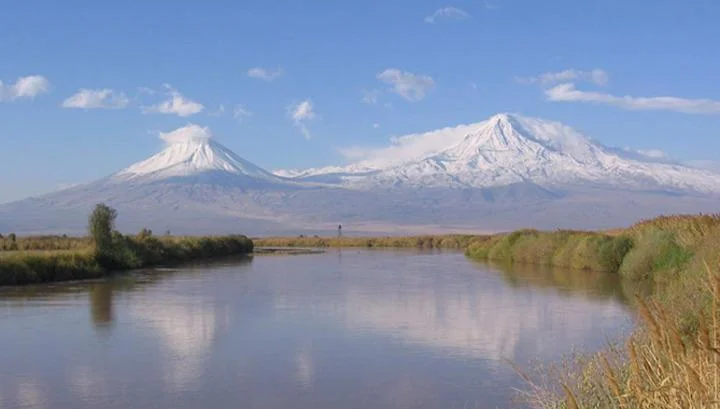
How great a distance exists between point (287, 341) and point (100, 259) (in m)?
18.8

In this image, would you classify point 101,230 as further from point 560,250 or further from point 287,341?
point 287,341

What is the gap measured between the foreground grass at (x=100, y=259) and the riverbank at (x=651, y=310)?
1402 centimetres

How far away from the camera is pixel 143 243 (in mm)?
38219

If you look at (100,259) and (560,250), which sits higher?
(100,259)

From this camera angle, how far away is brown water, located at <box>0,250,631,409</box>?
1037cm

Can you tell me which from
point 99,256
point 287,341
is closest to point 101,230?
point 99,256

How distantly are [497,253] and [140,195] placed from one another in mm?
143015

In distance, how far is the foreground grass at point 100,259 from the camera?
1027 inches

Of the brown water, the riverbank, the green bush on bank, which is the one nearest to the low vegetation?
the brown water

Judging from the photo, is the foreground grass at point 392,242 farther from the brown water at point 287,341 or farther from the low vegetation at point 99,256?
the brown water at point 287,341


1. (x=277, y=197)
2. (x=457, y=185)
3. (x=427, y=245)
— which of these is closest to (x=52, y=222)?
(x=277, y=197)

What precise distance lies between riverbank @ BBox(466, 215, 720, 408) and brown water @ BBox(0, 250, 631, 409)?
5.25ft

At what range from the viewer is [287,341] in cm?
1438

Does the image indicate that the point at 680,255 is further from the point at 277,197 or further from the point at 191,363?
the point at 277,197
